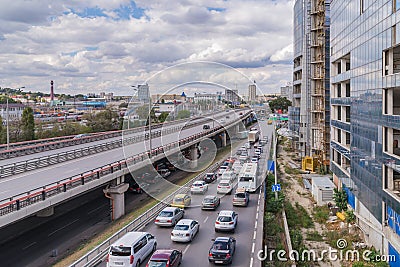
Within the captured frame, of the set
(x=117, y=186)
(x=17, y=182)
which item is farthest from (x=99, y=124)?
(x=17, y=182)

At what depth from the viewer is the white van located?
1413cm

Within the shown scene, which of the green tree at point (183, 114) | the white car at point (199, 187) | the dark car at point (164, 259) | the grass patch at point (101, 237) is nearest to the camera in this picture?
the dark car at point (164, 259)

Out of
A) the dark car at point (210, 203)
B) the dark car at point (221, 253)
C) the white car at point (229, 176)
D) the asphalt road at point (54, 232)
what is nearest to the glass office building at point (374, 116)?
the dark car at point (221, 253)

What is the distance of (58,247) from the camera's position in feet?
66.9

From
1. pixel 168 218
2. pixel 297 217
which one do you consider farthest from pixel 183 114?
pixel 168 218

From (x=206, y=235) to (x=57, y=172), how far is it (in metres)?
11.6

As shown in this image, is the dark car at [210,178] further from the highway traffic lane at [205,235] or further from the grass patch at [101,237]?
the highway traffic lane at [205,235]

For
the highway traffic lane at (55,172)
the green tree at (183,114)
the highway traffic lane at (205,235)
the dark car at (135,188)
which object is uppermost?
the green tree at (183,114)

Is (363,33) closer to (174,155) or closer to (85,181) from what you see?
(85,181)

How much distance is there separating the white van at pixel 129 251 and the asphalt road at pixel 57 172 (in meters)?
7.09

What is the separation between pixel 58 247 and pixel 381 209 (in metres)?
16.6

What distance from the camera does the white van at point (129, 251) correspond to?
1413cm

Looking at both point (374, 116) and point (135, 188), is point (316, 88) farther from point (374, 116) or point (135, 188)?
point (374, 116)

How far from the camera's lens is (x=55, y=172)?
2477cm
